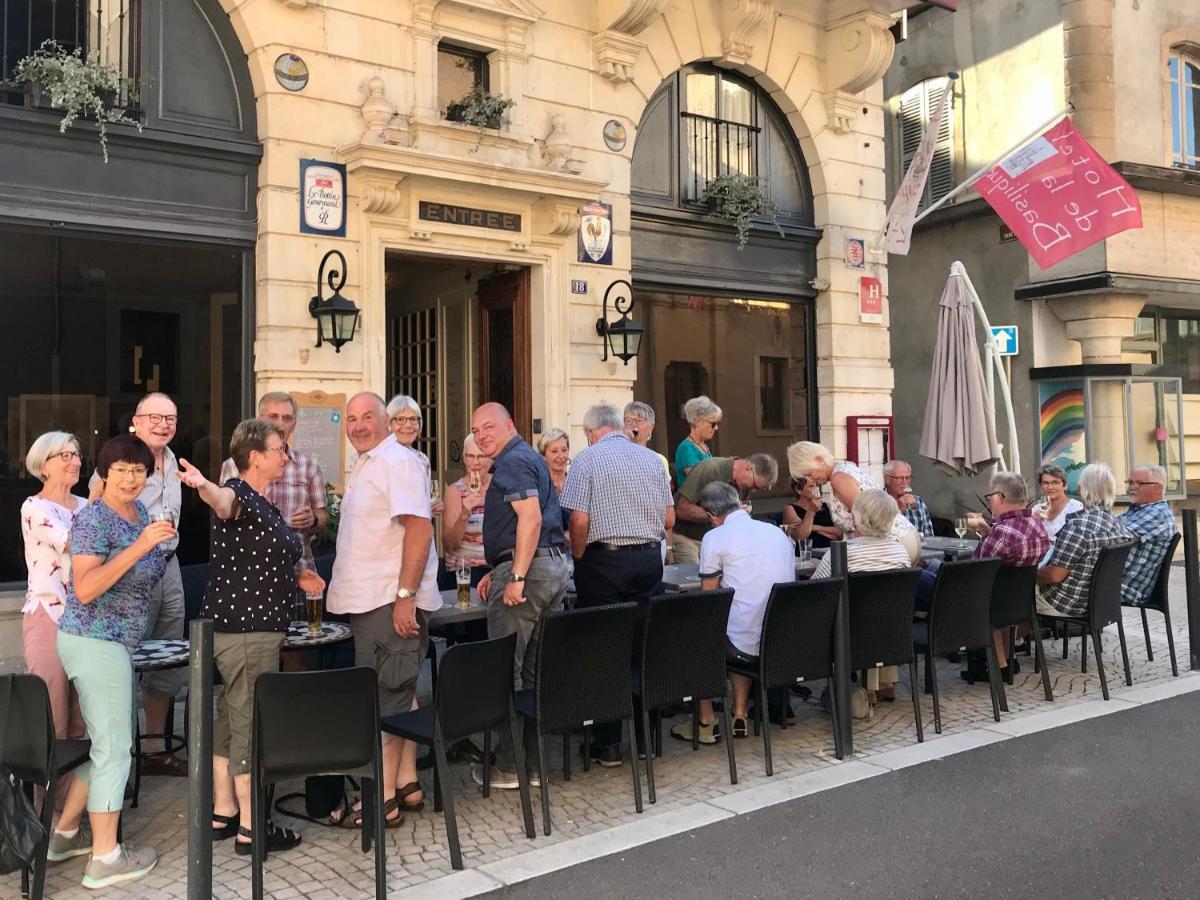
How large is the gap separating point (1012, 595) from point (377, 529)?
169 inches

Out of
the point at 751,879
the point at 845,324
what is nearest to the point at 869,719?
the point at 751,879

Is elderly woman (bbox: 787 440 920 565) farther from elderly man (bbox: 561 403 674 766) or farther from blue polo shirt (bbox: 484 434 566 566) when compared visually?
blue polo shirt (bbox: 484 434 566 566)

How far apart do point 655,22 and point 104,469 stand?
8.01 m

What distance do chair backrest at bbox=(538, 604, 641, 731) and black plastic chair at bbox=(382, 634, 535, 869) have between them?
0.16m

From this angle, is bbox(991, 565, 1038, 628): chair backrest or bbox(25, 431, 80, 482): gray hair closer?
bbox(25, 431, 80, 482): gray hair

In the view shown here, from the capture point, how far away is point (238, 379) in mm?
8094

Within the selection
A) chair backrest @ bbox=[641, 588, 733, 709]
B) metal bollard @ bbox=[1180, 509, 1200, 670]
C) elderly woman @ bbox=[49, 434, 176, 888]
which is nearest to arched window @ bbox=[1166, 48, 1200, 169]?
metal bollard @ bbox=[1180, 509, 1200, 670]

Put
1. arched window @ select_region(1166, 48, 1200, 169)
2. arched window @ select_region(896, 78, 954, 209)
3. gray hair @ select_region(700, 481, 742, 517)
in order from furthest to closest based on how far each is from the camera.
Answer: arched window @ select_region(896, 78, 954, 209)
arched window @ select_region(1166, 48, 1200, 169)
gray hair @ select_region(700, 481, 742, 517)

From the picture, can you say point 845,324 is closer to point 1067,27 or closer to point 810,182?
point 810,182

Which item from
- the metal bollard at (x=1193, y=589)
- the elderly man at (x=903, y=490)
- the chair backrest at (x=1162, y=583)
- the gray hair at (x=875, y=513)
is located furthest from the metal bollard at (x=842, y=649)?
the metal bollard at (x=1193, y=589)

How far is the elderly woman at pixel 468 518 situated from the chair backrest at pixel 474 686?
69.2 inches

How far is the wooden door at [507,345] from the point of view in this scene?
973 centimetres

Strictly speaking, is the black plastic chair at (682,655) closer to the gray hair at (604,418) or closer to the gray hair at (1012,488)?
the gray hair at (604,418)

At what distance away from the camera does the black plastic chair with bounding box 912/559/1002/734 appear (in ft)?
20.1
